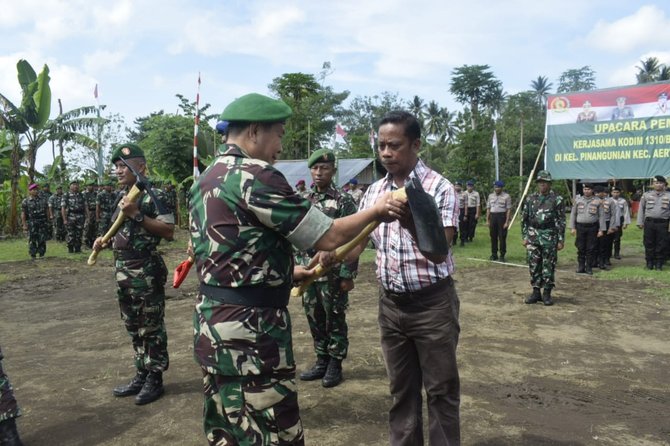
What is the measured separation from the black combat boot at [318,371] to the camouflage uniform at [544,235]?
4306 millimetres

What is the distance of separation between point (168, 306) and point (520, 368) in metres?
5.06

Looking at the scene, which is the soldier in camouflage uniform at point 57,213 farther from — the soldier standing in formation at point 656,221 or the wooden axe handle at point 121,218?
the soldier standing in formation at point 656,221

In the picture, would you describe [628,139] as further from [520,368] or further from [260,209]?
[260,209]

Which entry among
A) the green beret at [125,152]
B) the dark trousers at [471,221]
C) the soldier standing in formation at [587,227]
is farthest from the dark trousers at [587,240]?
the green beret at [125,152]

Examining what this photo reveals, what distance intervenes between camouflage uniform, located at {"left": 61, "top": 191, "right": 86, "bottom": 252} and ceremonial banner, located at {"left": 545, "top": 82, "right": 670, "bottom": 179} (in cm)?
1322

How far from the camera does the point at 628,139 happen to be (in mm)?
13016

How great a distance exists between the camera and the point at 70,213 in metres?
13.6

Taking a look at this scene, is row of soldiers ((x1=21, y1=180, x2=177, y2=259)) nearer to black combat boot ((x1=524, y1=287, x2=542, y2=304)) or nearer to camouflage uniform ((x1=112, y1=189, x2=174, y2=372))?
camouflage uniform ((x1=112, y1=189, x2=174, y2=372))

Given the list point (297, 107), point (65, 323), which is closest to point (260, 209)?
point (65, 323)

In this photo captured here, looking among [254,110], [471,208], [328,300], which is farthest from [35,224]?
[254,110]

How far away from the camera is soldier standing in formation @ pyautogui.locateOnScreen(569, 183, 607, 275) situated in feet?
33.5

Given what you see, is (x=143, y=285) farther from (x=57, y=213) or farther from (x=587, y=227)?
(x=57, y=213)

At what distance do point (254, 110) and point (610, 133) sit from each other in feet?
44.9

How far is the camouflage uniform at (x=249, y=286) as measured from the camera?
194 centimetres
